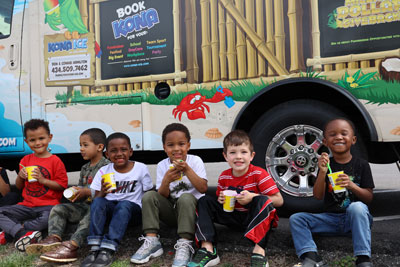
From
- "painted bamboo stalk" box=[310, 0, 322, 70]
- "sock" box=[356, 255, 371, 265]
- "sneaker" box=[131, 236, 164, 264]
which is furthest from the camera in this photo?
"painted bamboo stalk" box=[310, 0, 322, 70]

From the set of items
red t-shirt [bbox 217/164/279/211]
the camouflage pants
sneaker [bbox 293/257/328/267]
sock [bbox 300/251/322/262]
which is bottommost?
sneaker [bbox 293/257/328/267]

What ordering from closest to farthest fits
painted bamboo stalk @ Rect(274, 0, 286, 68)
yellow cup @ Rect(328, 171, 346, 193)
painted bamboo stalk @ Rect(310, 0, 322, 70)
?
yellow cup @ Rect(328, 171, 346, 193)
painted bamboo stalk @ Rect(310, 0, 322, 70)
painted bamboo stalk @ Rect(274, 0, 286, 68)

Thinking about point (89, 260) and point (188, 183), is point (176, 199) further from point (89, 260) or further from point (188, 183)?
point (89, 260)

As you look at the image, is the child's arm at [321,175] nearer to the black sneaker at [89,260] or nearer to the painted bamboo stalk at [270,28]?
the painted bamboo stalk at [270,28]

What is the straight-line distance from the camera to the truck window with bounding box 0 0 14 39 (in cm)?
439

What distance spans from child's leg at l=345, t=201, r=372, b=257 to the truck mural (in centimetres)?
84

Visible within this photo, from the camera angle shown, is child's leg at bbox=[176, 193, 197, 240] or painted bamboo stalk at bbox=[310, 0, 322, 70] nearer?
child's leg at bbox=[176, 193, 197, 240]

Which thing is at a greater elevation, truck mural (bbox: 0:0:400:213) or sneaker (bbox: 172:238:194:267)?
truck mural (bbox: 0:0:400:213)

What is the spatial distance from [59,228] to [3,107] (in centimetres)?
193

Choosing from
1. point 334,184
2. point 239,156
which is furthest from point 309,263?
point 239,156

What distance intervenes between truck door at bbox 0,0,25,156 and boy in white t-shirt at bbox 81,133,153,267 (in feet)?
Answer: 5.39

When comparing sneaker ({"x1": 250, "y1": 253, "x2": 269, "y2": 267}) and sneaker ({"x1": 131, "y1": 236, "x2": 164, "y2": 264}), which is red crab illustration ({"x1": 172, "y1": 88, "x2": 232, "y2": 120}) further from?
sneaker ({"x1": 250, "y1": 253, "x2": 269, "y2": 267})

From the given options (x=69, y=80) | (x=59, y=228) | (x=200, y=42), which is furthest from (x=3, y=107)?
(x=200, y=42)

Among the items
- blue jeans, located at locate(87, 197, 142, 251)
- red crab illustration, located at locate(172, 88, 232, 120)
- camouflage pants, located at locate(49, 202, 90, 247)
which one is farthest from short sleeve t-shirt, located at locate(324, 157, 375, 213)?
camouflage pants, located at locate(49, 202, 90, 247)
